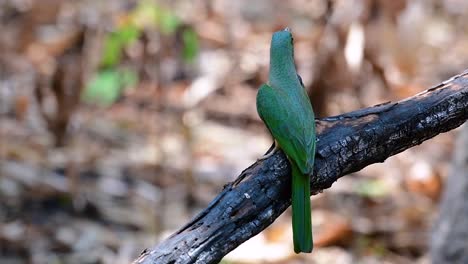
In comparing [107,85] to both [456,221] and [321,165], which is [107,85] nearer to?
[456,221]

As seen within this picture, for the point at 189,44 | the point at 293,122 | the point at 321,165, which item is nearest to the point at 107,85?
the point at 189,44

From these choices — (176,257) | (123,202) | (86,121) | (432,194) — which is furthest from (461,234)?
(86,121)

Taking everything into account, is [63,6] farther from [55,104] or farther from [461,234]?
[461,234]

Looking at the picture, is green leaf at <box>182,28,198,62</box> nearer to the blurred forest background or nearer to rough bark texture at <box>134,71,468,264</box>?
the blurred forest background

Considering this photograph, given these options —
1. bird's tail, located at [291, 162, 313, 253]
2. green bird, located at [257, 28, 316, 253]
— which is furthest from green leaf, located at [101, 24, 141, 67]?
bird's tail, located at [291, 162, 313, 253]

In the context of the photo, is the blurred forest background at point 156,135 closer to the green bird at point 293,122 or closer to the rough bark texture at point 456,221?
the rough bark texture at point 456,221
